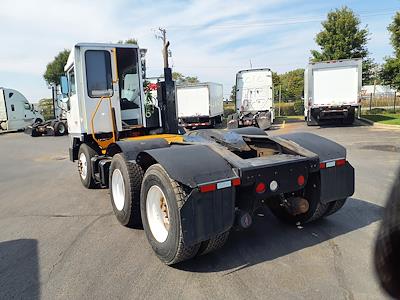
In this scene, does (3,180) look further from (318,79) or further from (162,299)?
(318,79)

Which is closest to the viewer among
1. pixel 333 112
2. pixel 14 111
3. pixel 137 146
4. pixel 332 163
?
pixel 332 163

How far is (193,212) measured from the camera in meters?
3.60

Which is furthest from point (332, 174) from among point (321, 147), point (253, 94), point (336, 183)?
point (253, 94)

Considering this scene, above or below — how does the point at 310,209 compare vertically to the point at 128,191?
below

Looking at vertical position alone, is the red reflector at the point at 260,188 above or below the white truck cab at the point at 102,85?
below

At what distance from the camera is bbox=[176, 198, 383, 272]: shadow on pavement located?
13.2 feet

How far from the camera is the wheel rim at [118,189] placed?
5.45 meters

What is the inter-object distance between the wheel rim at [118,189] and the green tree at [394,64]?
20.8 m

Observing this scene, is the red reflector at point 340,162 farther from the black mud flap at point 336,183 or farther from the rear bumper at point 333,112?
the rear bumper at point 333,112

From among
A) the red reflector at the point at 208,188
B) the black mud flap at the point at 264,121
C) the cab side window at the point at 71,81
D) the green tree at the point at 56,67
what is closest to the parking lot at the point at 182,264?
the red reflector at the point at 208,188

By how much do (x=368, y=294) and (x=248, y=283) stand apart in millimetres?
1043

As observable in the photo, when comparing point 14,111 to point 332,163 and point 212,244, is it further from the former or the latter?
point 332,163

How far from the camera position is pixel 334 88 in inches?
776

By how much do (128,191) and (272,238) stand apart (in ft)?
A: 6.47
